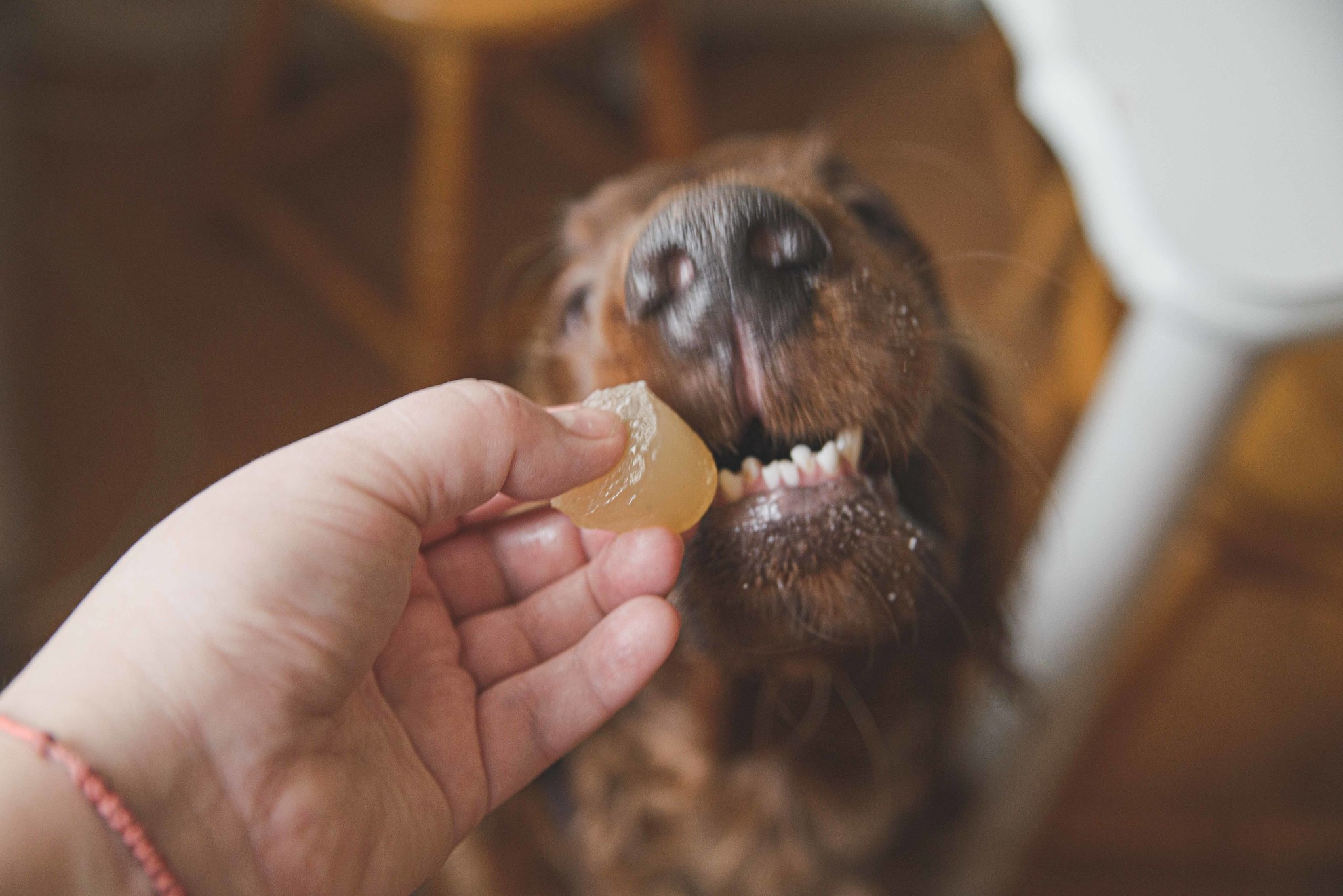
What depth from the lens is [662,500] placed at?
2.31 feet

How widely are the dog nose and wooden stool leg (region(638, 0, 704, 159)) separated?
1.42 m

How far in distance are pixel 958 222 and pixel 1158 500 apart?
88 cm

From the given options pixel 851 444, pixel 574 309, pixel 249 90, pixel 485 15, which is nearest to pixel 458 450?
pixel 851 444

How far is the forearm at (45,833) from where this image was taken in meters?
0.53

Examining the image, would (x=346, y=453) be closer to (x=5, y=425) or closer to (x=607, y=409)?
(x=607, y=409)

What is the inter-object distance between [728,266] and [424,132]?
129 cm

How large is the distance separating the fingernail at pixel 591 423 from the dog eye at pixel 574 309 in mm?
405

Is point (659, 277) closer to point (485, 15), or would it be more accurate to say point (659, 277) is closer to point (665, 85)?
point (485, 15)

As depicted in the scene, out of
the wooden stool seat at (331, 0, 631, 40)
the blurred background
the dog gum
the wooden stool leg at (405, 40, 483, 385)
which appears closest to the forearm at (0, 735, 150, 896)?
the blurred background

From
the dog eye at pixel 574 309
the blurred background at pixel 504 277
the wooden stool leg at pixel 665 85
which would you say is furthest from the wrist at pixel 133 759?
the wooden stool leg at pixel 665 85

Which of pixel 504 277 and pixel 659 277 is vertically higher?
pixel 659 277

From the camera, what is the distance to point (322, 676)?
0.65m

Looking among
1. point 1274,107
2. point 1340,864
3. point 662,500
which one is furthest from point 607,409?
point 1340,864

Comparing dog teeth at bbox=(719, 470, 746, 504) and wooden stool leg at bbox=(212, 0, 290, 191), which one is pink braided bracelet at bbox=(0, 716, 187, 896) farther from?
wooden stool leg at bbox=(212, 0, 290, 191)
